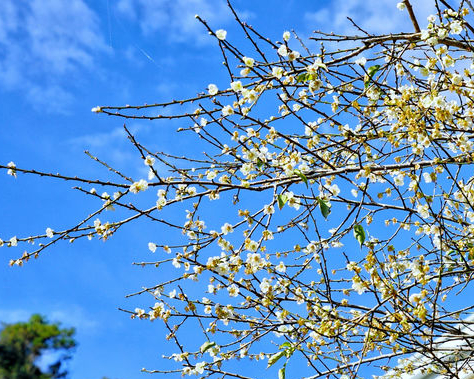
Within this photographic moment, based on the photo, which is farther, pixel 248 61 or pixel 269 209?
pixel 248 61

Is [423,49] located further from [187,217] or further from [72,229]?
[72,229]

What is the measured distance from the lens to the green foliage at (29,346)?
11.8ft

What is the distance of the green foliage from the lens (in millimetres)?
3611

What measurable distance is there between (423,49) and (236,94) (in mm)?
1270

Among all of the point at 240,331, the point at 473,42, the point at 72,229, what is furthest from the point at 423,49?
the point at 72,229

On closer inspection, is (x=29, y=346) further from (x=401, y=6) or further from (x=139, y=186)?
(x=401, y=6)

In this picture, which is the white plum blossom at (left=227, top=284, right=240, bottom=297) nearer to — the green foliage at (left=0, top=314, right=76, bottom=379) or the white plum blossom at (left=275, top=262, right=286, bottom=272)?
the white plum blossom at (left=275, top=262, right=286, bottom=272)

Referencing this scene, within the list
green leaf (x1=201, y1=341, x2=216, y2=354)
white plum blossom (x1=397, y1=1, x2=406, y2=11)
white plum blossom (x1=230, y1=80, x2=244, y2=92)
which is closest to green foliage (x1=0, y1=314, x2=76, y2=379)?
green leaf (x1=201, y1=341, x2=216, y2=354)

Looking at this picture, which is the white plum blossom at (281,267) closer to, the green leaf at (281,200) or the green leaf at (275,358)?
the green leaf at (275,358)

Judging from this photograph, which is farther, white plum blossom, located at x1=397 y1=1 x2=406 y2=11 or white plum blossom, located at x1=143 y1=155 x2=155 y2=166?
white plum blossom, located at x1=397 y1=1 x2=406 y2=11

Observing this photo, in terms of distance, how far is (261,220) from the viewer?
2584mm

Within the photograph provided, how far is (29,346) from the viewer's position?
400 cm

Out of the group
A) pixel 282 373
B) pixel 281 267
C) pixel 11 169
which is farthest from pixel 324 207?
pixel 11 169

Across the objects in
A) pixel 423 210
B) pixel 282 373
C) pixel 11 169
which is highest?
pixel 11 169
